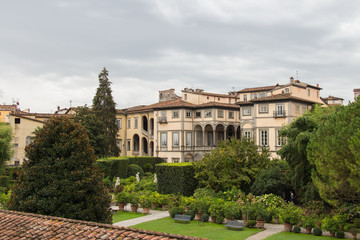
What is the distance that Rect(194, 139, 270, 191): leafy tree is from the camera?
25.6m

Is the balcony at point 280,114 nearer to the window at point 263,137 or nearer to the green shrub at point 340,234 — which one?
the window at point 263,137

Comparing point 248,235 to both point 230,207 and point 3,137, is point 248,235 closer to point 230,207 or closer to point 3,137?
point 230,207

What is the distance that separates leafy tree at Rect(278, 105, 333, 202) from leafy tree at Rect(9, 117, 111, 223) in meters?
13.6

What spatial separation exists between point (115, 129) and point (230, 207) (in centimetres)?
3193

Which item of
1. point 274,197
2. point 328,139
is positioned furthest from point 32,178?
point 274,197

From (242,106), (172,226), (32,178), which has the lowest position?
(172,226)

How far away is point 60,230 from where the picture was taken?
962 centimetres

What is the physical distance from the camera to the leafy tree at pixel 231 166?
25578 millimetres

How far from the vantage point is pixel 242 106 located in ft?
154

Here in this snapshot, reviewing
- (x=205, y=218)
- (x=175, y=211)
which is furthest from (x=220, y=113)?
(x=205, y=218)

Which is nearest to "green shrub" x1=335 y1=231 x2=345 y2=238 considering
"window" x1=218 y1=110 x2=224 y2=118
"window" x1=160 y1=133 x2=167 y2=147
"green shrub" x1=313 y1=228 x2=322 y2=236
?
"green shrub" x1=313 y1=228 x2=322 y2=236

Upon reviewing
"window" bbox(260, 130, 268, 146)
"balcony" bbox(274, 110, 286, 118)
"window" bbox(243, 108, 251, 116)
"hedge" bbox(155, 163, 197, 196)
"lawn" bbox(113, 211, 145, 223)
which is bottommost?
"lawn" bbox(113, 211, 145, 223)

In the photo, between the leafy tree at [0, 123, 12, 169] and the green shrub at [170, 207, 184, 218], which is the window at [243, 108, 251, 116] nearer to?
the green shrub at [170, 207, 184, 218]

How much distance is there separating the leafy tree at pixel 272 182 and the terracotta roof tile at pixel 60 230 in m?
16.4
